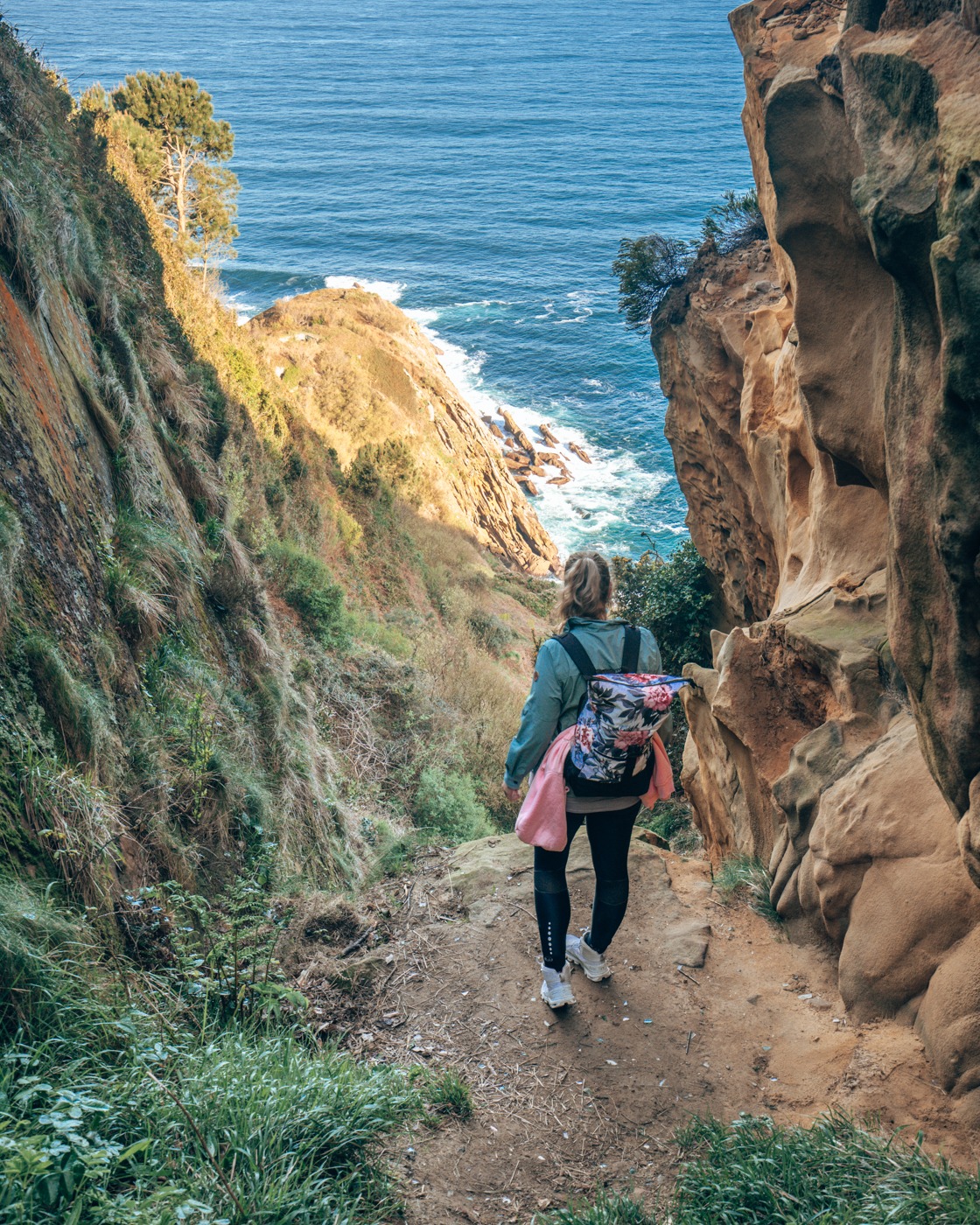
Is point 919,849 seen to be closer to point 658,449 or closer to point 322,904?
point 322,904

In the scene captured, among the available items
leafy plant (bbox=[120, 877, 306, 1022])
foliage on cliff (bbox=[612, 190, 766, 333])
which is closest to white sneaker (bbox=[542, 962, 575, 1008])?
leafy plant (bbox=[120, 877, 306, 1022])

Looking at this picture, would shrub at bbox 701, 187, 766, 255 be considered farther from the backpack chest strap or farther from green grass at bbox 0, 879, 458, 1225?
green grass at bbox 0, 879, 458, 1225

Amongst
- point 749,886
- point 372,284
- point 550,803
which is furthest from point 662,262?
point 372,284

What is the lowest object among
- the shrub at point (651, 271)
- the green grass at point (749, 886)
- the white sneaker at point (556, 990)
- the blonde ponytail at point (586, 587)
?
the green grass at point (749, 886)

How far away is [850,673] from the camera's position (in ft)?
20.0

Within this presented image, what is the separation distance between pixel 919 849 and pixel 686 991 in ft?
5.00

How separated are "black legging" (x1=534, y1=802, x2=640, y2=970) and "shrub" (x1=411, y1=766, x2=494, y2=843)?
18.4ft

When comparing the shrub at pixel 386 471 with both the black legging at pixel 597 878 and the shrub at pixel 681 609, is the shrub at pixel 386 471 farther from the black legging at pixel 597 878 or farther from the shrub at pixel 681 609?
the black legging at pixel 597 878

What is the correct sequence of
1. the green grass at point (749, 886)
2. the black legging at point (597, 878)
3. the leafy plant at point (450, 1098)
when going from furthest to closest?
1. the green grass at point (749, 886)
2. the black legging at point (597, 878)
3. the leafy plant at point (450, 1098)

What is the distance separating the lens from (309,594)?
15.8m

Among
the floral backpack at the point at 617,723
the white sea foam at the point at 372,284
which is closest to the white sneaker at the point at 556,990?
the floral backpack at the point at 617,723

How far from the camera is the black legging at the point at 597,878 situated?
4605mm

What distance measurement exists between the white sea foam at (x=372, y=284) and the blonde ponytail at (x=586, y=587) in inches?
1966

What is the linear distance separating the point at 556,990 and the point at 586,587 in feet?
7.32
